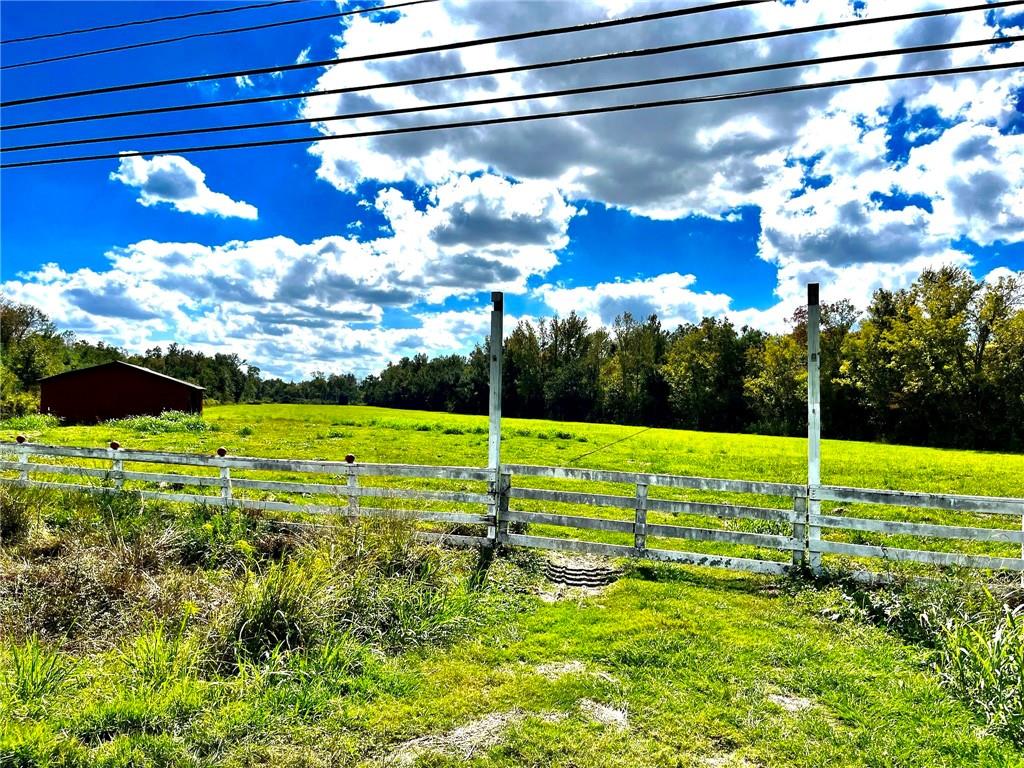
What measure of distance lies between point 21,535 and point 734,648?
9.41m

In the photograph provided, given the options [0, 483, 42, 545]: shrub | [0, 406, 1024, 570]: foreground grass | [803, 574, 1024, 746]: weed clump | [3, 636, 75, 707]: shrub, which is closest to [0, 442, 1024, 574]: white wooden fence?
[803, 574, 1024, 746]: weed clump

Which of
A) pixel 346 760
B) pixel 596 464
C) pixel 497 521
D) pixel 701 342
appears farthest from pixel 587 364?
pixel 346 760

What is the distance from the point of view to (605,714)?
4.07m

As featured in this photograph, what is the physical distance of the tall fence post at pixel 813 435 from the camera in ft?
22.1

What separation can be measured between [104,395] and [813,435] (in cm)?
4233

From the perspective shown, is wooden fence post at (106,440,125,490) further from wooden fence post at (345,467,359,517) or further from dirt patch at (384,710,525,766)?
dirt patch at (384,710,525,766)

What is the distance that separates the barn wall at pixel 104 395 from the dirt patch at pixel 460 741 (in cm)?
4037

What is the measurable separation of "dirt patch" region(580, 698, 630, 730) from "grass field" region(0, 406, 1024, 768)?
0.03m

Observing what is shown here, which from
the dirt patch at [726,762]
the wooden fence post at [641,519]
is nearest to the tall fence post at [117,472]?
the wooden fence post at [641,519]

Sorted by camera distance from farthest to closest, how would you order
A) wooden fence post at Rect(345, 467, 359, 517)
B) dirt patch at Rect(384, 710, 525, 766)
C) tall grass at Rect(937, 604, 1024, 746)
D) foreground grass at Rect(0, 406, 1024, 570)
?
1. foreground grass at Rect(0, 406, 1024, 570)
2. wooden fence post at Rect(345, 467, 359, 517)
3. tall grass at Rect(937, 604, 1024, 746)
4. dirt patch at Rect(384, 710, 525, 766)

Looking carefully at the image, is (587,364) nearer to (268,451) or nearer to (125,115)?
(268,451)

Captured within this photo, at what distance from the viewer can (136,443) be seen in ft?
80.0

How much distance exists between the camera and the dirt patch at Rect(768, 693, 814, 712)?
415 cm

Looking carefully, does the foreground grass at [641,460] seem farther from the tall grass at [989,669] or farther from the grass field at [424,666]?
the grass field at [424,666]
